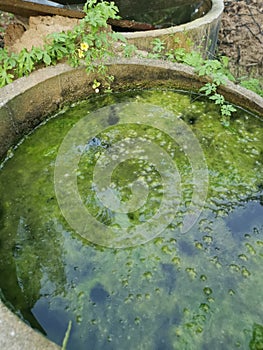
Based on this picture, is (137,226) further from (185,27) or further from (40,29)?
(185,27)

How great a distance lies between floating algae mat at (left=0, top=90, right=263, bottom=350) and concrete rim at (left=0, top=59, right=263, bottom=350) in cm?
9

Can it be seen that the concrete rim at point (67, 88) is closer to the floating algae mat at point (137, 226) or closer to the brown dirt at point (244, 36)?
the floating algae mat at point (137, 226)

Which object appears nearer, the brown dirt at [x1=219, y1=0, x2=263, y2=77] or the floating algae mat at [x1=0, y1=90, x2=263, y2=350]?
the floating algae mat at [x1=0, y1=90, x2=263, y2=350]

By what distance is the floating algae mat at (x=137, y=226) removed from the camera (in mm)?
1805

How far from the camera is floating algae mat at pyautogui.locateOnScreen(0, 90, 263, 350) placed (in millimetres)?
1805

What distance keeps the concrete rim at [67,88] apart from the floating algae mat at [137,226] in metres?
0.09

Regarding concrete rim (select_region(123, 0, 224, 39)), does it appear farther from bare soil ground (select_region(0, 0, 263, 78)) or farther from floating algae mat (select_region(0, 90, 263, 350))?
bare soil ground (select_region(0, 0, 263, 78))

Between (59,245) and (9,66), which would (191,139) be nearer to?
(59,245)

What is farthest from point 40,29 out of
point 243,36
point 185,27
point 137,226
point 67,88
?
point 243,36

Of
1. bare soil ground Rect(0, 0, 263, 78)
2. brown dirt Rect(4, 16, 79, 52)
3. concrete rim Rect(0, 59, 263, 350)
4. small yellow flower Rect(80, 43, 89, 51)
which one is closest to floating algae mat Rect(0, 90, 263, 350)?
concrete rim Rect(0, 59, 263, 350)

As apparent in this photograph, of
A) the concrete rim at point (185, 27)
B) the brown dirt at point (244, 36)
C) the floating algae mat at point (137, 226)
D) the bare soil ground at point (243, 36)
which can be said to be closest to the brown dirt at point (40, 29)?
the concrete rim at point (185, 27)

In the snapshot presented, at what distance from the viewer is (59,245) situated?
212 cm

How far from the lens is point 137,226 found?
2.23 metres

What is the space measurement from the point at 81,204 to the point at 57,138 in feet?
2.19
